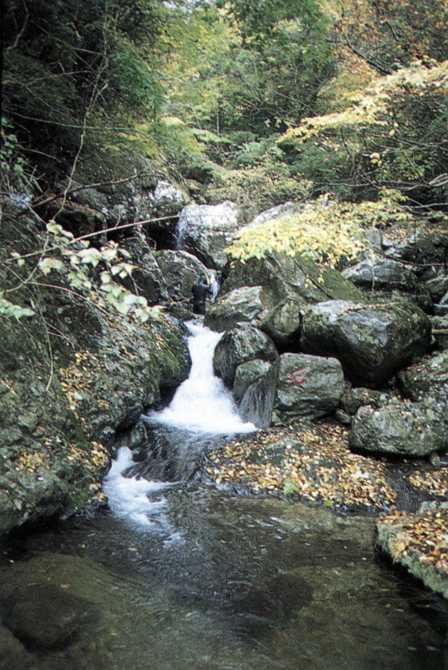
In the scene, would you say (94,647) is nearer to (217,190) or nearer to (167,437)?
(167,437)

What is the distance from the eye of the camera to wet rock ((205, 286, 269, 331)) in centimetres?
1265

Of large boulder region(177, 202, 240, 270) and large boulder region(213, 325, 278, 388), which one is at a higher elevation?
large boulder region(177, 202, 240, 270)

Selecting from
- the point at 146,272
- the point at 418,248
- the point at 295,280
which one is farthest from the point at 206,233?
the point at 418,248

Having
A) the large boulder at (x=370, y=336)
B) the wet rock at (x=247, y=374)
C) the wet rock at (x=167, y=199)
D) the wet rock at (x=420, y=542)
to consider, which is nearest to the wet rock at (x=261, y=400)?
the wet rock at (x=247, y=374)

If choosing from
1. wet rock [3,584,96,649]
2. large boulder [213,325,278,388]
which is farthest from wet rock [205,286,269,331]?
wet rock [3,584,96,649]

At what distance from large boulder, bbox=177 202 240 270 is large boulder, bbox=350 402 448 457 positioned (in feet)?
30.4

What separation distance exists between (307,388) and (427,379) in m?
2.44

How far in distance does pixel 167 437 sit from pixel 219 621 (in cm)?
479

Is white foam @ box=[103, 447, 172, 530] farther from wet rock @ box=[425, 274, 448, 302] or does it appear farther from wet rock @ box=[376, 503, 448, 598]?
wet rock @ box=[425, 274, 448, 302]

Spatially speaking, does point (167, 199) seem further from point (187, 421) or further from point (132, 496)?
point (132, 496)

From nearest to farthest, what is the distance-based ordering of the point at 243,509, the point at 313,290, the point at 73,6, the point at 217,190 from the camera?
the point at 73,6, the point at 243,509, the point at 313,290, the point at 217,190

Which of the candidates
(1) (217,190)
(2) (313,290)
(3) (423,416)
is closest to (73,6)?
(3) (423,416)

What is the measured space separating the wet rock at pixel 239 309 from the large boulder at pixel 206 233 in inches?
132

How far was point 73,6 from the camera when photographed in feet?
18.2
